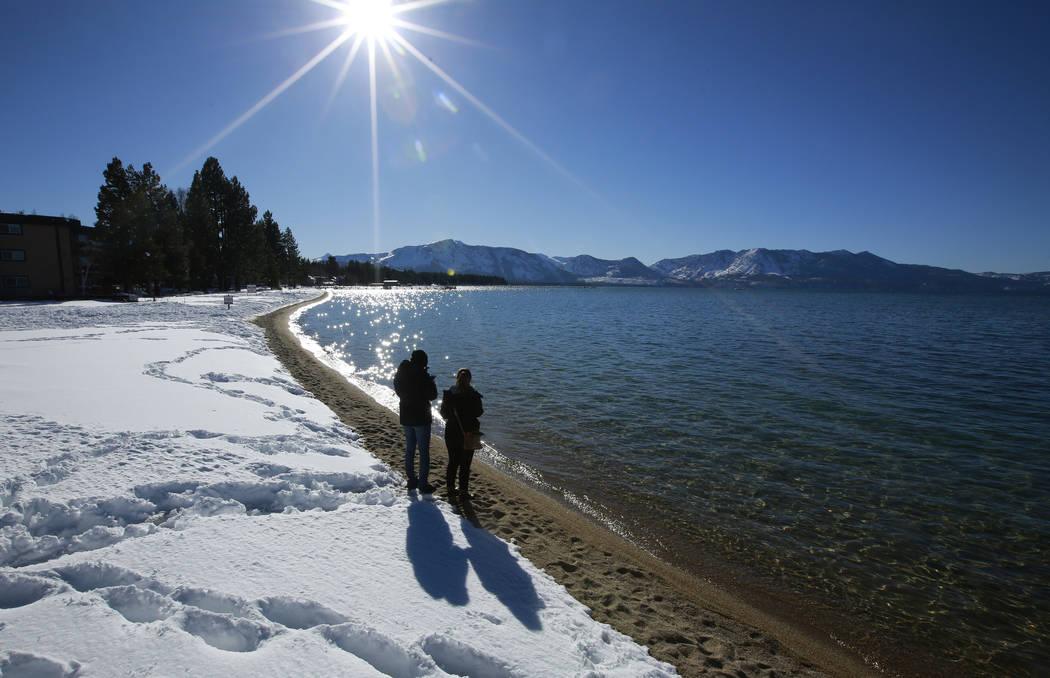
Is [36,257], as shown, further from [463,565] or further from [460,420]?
[463,565]

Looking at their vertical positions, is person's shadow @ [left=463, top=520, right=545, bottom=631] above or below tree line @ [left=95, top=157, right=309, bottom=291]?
below


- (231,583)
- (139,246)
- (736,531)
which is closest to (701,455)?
(736,531)

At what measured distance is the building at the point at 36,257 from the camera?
1831 inches

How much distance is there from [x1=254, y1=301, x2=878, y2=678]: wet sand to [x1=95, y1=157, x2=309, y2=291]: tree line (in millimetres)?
59794

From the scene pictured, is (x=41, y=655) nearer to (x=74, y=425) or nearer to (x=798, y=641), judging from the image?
(x=74, y=425)

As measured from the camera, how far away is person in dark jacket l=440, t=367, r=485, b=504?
25.1 feet

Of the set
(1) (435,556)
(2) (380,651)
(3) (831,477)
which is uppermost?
(2) (380,651)

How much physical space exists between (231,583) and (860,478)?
503 inches

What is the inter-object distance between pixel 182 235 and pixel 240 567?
7202 cm

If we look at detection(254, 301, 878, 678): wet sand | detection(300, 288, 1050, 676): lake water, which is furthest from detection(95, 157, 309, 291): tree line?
detection(254, 301, 878, 678): wet sand

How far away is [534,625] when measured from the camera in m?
4.82

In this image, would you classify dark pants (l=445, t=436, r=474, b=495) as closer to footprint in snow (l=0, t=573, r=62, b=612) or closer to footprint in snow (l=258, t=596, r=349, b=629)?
footprint in snow (l=258, t=596, r=349, b=629)

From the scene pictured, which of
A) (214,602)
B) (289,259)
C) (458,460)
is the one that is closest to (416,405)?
(458,460)

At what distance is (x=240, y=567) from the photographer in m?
4.88
